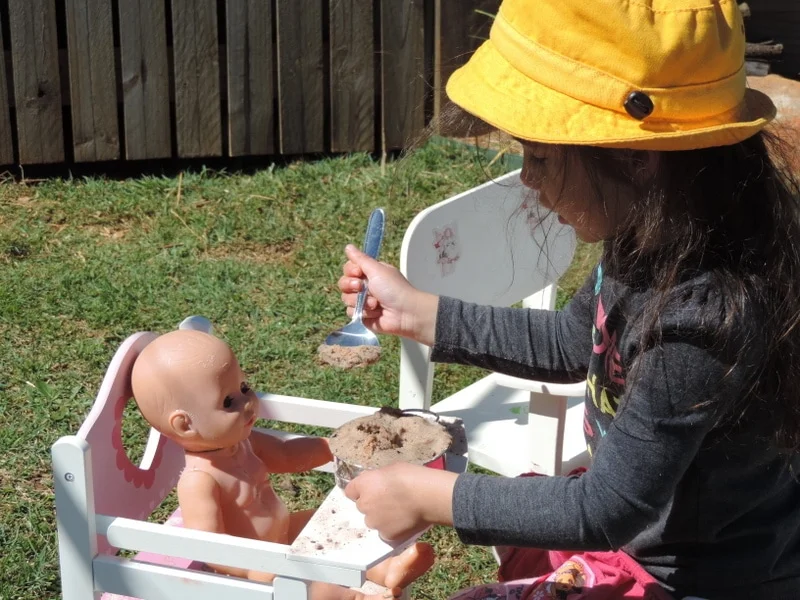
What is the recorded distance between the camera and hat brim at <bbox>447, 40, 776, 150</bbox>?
1245mm

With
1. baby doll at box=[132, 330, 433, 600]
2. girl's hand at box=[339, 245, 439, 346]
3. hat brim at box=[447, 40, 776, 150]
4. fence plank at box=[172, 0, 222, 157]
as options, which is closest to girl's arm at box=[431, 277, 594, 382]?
girl's hand at box=[339, 245, 439, 346]

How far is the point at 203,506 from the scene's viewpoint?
5.21 ft

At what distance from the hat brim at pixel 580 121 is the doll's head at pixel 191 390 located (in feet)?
1.82

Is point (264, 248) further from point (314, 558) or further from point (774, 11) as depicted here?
point (774, 11)

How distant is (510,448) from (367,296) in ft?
2.51

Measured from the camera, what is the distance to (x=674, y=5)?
1239mm

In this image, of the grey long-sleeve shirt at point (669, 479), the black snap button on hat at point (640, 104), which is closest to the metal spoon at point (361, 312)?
the grey long-sleeve shirt at point (669, 479)

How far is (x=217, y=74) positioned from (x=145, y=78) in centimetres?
31

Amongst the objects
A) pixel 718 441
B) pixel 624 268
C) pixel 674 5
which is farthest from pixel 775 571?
pixel 674 5

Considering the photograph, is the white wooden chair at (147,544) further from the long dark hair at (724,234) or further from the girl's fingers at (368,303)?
the long dark hair at (724,234)

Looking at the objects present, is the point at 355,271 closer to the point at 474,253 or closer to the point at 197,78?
the point at 474,253

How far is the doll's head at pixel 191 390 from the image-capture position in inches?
61.8

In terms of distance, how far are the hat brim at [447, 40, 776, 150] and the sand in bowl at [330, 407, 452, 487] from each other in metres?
0.48

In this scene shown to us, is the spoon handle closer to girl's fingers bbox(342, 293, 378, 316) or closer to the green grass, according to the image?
girl's fingers bbox(342, 293, 378, 316)
